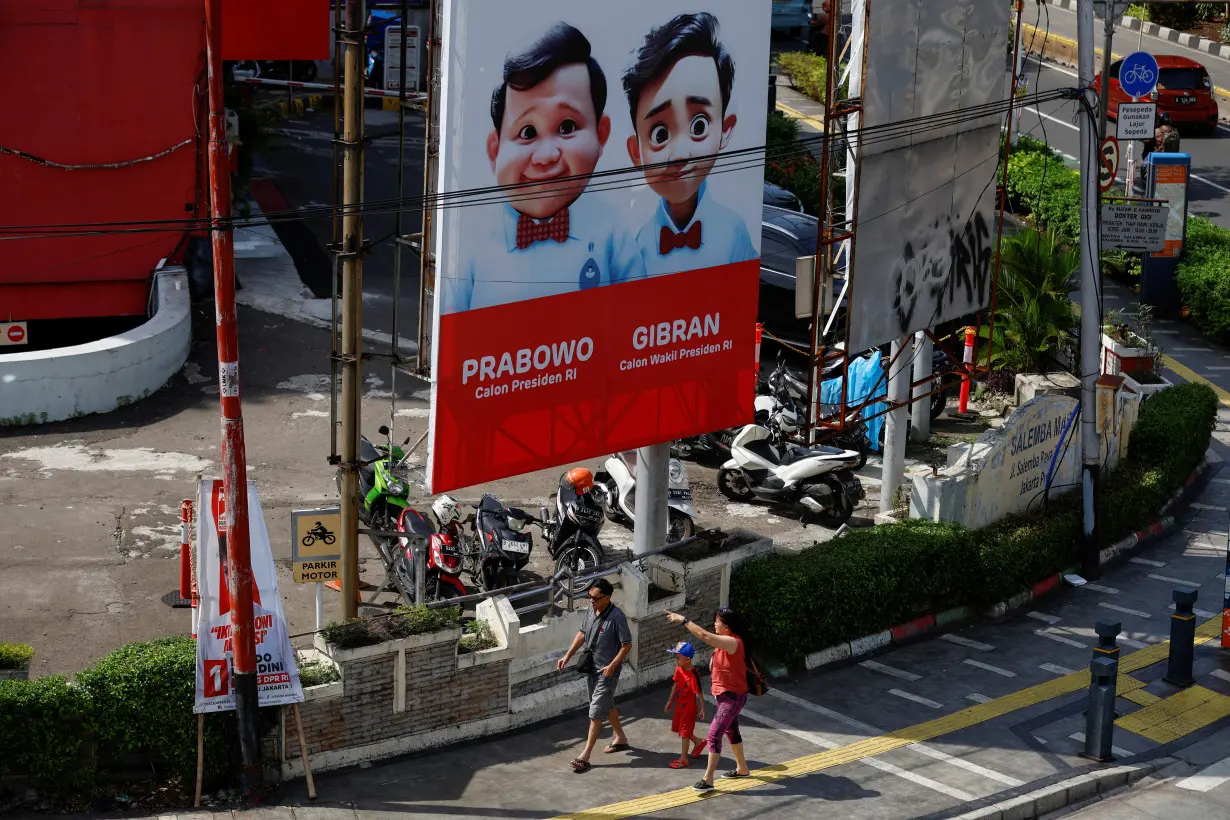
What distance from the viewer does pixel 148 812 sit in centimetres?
1254

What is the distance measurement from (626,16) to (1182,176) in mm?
16516

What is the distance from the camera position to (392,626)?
13492 millimetres

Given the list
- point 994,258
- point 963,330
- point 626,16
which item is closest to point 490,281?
point 626,16

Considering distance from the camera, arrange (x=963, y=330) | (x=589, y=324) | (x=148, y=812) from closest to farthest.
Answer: (x=148, y=812), (x=589, y=324), (x=963, y=330)

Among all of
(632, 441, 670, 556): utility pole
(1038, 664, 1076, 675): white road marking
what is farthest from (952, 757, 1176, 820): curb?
(632, 441, 670, 556): utility pole

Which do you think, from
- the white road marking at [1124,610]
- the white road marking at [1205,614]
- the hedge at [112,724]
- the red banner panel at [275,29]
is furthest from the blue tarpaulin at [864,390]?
the hedge at [112,724]

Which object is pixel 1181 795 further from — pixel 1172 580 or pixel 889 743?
pixel 1172 580

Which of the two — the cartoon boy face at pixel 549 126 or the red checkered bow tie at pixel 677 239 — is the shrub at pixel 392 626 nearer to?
the cartoon boy face at pixel 549 126

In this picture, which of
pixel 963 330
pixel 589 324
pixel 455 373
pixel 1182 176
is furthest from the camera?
pixel 1182 176

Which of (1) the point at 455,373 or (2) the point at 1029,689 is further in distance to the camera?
(2) the point at 1029,689

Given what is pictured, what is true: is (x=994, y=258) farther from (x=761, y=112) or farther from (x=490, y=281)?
(x=490, y=281)

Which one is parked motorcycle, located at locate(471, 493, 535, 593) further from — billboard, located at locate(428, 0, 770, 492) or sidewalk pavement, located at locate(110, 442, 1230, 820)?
sidewalk pavement, located at locate(110, 442, 1230, 820)

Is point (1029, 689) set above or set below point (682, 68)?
below

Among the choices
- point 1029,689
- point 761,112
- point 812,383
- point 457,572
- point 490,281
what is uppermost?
point 761,112
